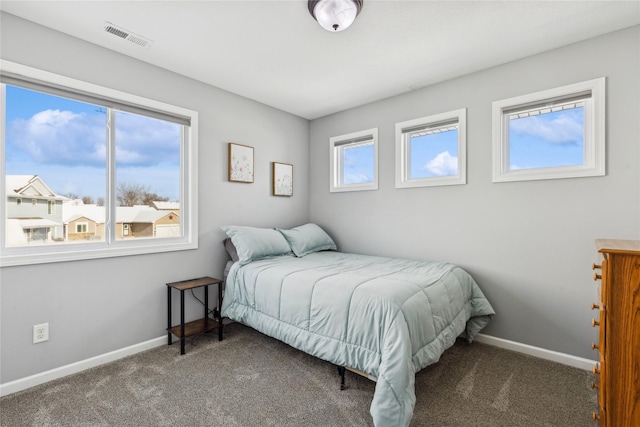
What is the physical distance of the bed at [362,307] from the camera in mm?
1664

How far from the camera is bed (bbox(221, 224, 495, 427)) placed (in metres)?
1.66

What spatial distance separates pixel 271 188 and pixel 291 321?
6.30 feet

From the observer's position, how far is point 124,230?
2615mm

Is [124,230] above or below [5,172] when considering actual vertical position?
below

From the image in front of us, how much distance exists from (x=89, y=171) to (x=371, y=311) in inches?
95.3

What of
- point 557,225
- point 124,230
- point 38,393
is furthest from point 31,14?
point 557,225

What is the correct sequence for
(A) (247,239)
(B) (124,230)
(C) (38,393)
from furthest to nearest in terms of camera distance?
(A) (247,239)
(B) (124,230)
(C) (38,393)

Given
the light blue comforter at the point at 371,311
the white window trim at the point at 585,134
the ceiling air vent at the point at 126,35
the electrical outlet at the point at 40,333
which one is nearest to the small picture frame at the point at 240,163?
the light blue comforter at the point at 371,311

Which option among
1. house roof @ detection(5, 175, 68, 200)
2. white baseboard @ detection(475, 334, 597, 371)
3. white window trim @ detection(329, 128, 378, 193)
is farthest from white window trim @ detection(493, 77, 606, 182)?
house roof @ detection(5, 175, 68, 200)

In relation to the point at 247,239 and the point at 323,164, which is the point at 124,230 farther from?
the point at 323,164

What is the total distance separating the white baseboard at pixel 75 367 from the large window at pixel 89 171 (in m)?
0.79

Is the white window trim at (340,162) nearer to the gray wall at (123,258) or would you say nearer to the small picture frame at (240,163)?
the gray wall at (123,258)

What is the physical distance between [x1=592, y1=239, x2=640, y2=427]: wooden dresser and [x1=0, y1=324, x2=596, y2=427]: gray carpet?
677 millimetres

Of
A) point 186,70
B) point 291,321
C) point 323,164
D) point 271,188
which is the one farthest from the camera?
point 323,164
